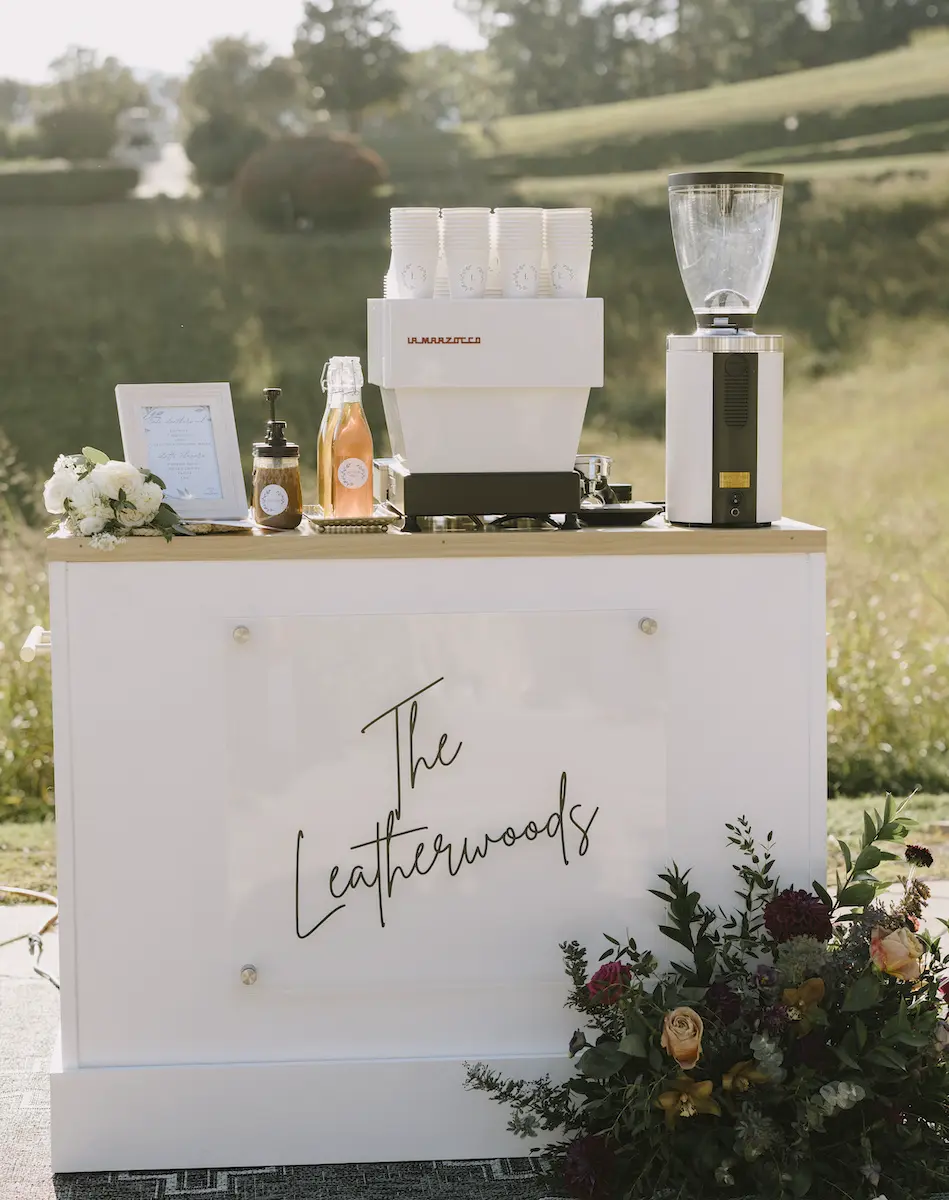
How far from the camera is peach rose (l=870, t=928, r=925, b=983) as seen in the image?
222cm

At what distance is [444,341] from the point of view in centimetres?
232

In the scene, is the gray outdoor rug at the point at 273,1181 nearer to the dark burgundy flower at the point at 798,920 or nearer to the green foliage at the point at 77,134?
the dark burgundy flower at the point at 798,920

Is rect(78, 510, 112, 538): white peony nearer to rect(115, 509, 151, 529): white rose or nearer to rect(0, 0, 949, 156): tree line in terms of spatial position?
rect(115, 509, 151, 529): white rose

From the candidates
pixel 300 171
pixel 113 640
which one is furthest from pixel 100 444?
pixel 113 640

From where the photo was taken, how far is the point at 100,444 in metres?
5.41

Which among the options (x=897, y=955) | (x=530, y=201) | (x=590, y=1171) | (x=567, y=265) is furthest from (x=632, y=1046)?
(x=530, y=201)

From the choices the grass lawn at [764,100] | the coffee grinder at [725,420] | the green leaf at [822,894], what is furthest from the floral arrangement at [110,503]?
the grass lawn at [764,100]

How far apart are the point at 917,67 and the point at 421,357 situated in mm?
4161

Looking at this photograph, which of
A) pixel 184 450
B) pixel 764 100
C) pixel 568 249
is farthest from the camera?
pixel 764 100

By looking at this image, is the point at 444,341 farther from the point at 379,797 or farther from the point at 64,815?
the point at 64,815

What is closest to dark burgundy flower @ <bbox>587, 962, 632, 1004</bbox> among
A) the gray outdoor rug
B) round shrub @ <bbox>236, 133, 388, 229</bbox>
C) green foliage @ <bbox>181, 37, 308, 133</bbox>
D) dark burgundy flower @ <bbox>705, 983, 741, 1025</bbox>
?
dark burgundy flower @ <bbox>705, 983, 741, 1025</bbox>

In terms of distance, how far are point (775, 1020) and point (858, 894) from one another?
28 centimetres

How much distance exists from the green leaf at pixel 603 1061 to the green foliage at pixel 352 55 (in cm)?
415

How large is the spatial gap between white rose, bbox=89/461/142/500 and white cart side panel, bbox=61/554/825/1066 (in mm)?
117
